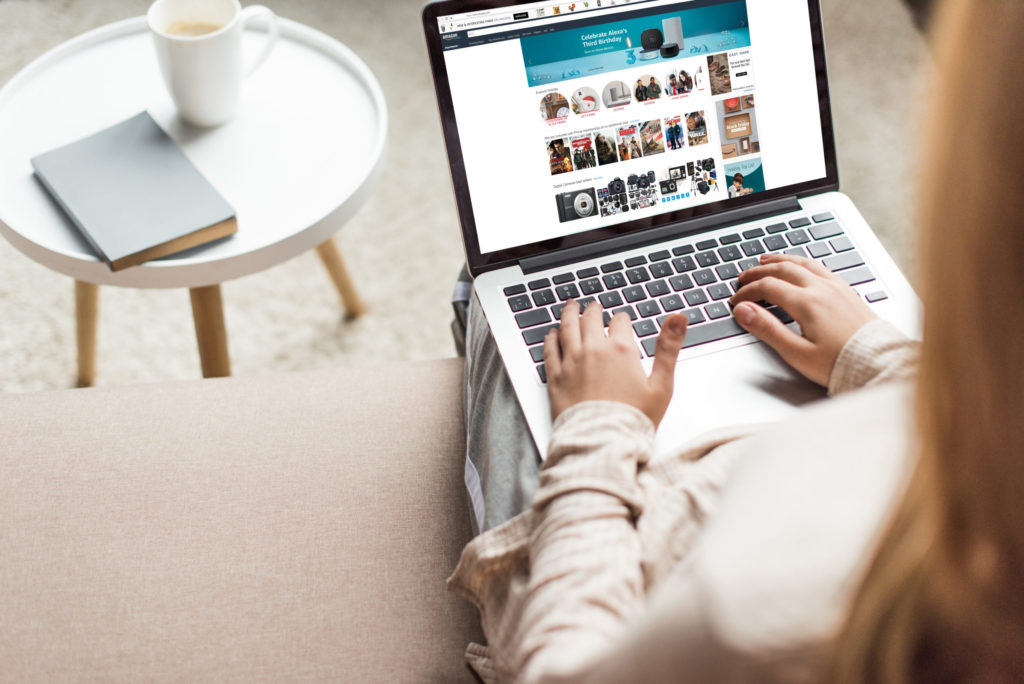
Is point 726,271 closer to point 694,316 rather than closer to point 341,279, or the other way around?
point 694,316

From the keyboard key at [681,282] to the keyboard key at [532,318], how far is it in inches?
5.0

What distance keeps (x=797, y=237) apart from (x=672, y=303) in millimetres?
165

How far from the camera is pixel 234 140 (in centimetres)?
103

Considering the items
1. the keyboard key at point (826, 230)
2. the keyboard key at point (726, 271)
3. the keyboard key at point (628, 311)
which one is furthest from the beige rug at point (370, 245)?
the keyboard key at point (628, 311)

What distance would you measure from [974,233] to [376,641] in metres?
0.53

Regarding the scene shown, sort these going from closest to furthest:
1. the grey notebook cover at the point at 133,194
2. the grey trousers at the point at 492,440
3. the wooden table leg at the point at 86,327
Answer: the grey trousers at the point at 492,440, the grey notebook cover at the point at 133,194, the wooden table leg at the point at 86,327

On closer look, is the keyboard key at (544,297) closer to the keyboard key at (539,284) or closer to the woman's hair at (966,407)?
the keyboard key at (539,284)

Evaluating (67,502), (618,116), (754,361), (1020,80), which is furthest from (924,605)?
(67,502)

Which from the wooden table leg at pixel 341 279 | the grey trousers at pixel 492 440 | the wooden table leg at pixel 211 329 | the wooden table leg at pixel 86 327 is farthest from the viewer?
the wooden table leg at pixel 341 279

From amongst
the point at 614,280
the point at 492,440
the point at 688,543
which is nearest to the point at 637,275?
the point at 614,280

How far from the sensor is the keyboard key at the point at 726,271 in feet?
2.56

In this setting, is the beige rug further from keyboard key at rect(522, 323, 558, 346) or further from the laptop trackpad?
keyboard key at rect(522, 323, 558, 346)

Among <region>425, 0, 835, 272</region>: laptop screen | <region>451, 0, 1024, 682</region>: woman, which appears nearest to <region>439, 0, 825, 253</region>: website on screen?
<region>425, 0, 835, 272</region>: laptop screen

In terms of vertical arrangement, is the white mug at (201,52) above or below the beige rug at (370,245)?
above
